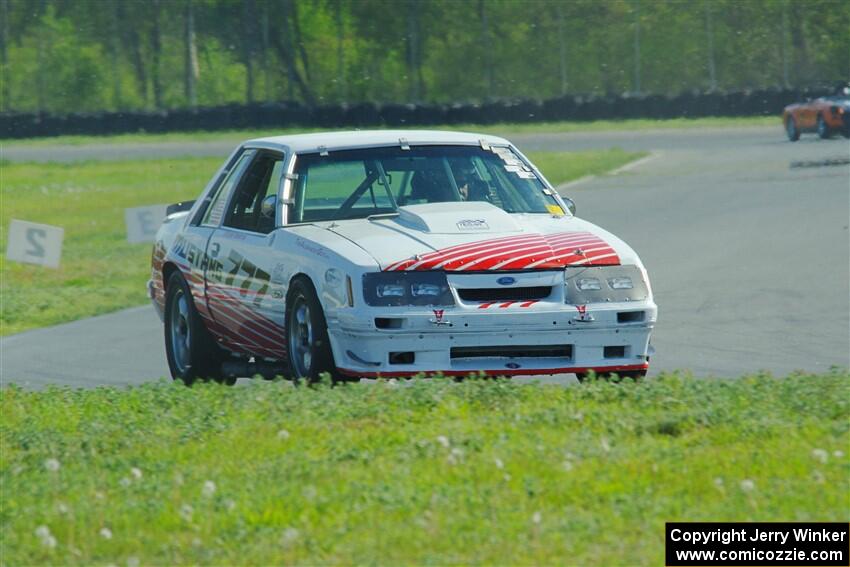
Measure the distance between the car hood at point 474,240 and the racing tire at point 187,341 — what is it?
1.49 m

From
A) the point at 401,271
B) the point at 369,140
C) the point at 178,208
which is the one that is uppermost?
the point at 369,140

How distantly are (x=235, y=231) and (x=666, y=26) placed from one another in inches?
2467

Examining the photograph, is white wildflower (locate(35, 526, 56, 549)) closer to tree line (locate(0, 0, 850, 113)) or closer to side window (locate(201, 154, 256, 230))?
side window (locate(201, 154, 256, 230))

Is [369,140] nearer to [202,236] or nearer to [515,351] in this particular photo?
[202,236]

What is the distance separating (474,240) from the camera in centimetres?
866

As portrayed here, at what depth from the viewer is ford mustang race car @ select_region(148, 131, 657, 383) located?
27.4 feet

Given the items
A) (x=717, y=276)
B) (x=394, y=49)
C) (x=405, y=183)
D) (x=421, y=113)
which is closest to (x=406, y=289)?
(x=405, y=183)

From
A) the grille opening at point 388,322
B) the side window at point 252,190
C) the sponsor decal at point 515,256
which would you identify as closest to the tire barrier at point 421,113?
the side window at point 252,190

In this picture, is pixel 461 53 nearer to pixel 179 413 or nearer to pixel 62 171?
pixel 62 171

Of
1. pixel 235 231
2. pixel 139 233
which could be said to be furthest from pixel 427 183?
pixel 139 233

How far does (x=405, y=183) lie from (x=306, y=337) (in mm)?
1356

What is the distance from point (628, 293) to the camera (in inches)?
337

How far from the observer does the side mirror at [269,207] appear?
952 cm

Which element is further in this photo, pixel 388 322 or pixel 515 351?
pixel 515 351
